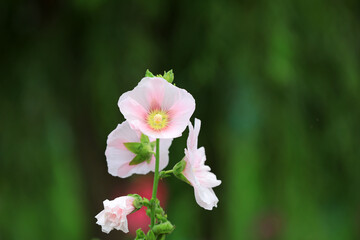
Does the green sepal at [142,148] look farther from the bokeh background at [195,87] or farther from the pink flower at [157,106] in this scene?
the bokeh background at [195,87]

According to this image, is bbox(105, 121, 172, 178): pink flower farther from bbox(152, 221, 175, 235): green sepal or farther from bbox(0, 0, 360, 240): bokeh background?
bbox(0, 0, 360, 240): bokeh background

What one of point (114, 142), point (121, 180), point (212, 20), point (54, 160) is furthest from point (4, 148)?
point (114, 142)

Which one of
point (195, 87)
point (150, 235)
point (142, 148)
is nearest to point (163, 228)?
point (150, 235)

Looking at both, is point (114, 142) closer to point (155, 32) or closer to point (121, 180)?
point (155, 32)

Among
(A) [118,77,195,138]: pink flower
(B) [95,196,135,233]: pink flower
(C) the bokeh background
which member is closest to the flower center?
(A) [118,77,195,138]: pink flower

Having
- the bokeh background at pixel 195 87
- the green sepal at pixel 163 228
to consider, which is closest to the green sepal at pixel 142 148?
the green sepal at pixel 163 228

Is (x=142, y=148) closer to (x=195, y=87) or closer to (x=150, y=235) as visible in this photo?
(x=150, y=235)

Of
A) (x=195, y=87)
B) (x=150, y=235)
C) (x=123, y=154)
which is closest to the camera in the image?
(x=150, y=235)

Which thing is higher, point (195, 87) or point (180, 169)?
point (180, 169)
